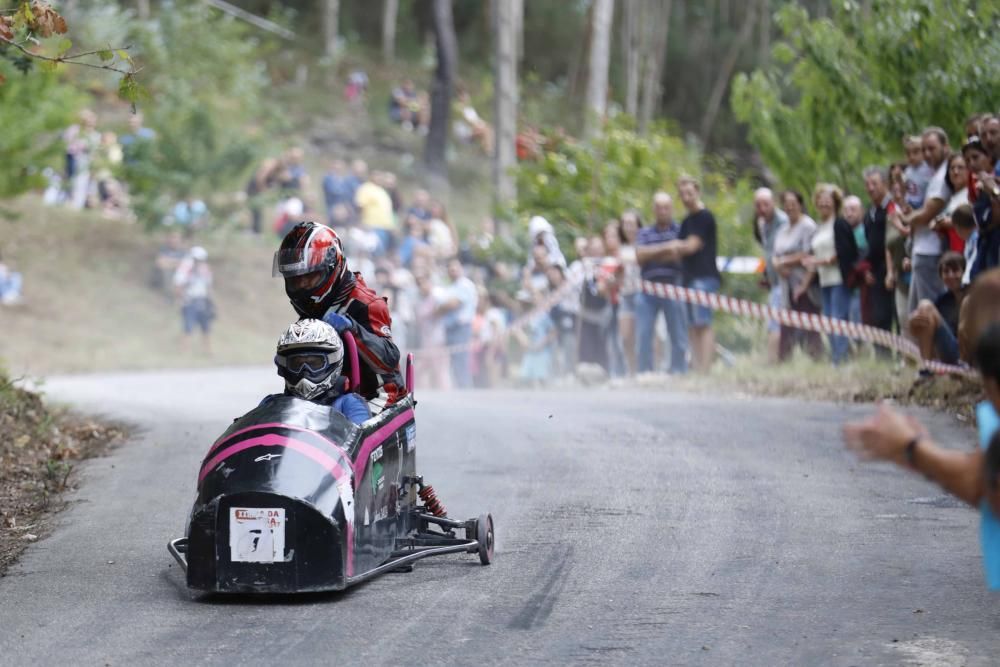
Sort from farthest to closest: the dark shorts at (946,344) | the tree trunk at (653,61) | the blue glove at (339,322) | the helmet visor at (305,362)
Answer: the tree trunk at (653,61)
the dark shorts at (946,344)
the blue glove at (339,322)
the helmet visor at (305,362)

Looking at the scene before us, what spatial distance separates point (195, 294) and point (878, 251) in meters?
19.3

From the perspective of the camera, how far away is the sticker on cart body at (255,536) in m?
8.12

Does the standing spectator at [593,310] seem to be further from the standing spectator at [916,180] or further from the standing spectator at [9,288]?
the standing spectator at [9,288]

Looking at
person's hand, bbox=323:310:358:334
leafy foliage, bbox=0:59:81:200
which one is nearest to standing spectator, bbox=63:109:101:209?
leafy foliage, bbox=0:59:81:200

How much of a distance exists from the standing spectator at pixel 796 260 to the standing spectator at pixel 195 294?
657 inches

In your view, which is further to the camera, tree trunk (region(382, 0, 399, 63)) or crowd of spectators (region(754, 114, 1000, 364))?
tree trunk (region(382, 0, 399, 63))

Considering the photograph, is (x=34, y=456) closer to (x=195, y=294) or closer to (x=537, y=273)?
(x=537, y=273)

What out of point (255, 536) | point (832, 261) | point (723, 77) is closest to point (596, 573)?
point (255, 536)

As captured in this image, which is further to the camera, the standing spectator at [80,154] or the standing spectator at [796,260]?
the standing spectator at [80,154]

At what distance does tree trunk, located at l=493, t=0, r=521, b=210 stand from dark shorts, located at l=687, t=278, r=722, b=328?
14820 mm

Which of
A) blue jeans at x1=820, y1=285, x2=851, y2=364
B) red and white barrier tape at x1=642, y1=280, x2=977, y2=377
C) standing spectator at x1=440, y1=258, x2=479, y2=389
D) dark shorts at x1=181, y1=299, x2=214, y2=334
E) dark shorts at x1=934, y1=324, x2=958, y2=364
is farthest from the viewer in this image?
dark shorts at x1=181, y1=299, x2=214, y2=334

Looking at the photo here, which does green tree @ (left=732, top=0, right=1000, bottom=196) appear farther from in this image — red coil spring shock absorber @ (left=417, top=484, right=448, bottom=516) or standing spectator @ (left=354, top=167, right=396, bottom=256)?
standing spectator @ (left=354, top=167, right=396, bottom=256)

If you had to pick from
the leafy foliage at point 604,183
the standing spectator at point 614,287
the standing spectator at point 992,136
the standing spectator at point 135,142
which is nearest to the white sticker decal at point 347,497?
the standing spectator at point 992,136

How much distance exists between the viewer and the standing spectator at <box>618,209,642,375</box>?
2175 centimetres
